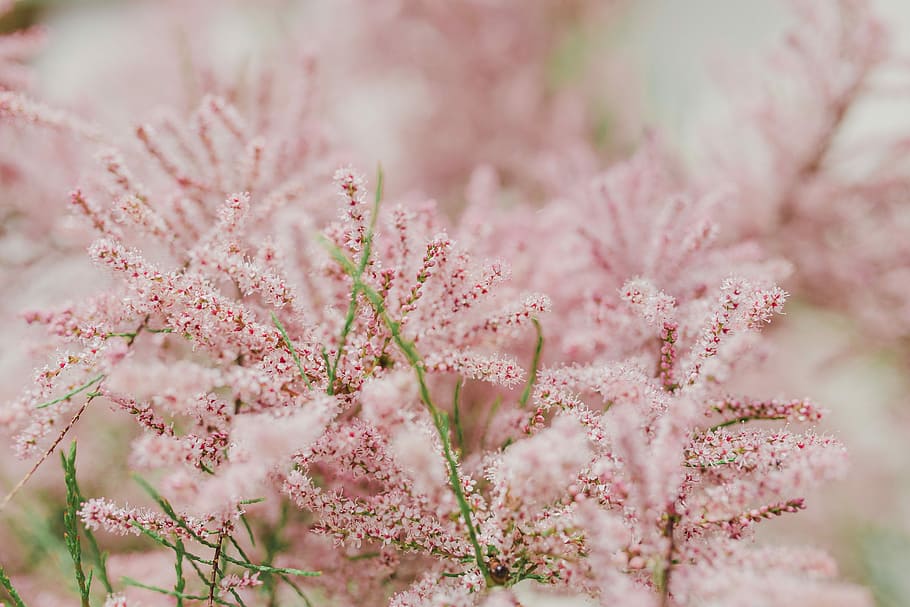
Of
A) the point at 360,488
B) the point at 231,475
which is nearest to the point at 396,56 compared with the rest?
the point at 360,488

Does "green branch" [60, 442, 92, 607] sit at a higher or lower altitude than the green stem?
lower

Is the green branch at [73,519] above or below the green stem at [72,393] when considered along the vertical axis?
below

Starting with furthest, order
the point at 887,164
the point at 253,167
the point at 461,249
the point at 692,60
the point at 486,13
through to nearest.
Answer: the point at 692,60 → the point at 486,13 → the point at 887,164 → the point at 253,167 → the point at 461,249

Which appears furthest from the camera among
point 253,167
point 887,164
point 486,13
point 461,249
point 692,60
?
point 692,60

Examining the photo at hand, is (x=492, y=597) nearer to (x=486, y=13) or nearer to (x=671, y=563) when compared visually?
(x=671, y=563)

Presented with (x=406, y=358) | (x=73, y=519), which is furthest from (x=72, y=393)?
(x=406, y=358)

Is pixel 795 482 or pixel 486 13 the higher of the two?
pixel 486 13

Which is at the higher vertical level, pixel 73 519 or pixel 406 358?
pixel 406 358

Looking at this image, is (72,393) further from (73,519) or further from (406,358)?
(406,358)
